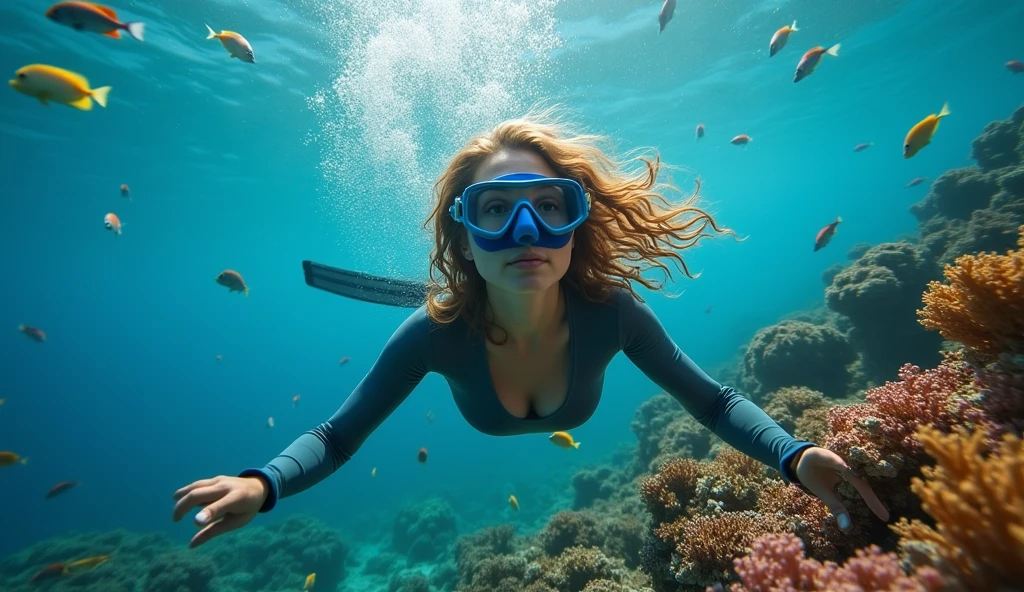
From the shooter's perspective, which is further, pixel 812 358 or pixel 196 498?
pixel 812 358

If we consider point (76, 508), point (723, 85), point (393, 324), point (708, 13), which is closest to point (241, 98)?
point (708, 13)

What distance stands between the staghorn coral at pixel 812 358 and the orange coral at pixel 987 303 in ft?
27.7

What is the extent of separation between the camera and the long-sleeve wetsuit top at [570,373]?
2.77 m

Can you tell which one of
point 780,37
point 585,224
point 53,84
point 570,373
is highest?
point 780,37

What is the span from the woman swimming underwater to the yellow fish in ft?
16.9

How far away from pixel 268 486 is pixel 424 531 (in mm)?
16609

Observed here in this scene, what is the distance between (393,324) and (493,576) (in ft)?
430

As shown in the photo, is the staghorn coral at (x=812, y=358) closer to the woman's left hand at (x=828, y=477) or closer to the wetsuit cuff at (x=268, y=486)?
the woman's left hand at (x=828, y=477)

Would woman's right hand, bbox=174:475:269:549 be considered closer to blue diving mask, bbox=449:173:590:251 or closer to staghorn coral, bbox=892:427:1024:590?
blue diving mask, bbox=449:173:590:251

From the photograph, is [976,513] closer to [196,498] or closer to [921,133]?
[196,498]

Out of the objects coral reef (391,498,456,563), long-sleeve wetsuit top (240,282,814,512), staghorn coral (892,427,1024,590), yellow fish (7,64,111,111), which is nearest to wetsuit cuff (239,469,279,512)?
long-sleeve wetsuit top (240,282,814,512)

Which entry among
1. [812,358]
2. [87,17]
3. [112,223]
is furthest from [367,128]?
[812,358]

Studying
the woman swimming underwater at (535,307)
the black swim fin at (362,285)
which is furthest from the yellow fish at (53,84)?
the woman swimming underwater at (535,307)

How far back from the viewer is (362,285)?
18.5ft
